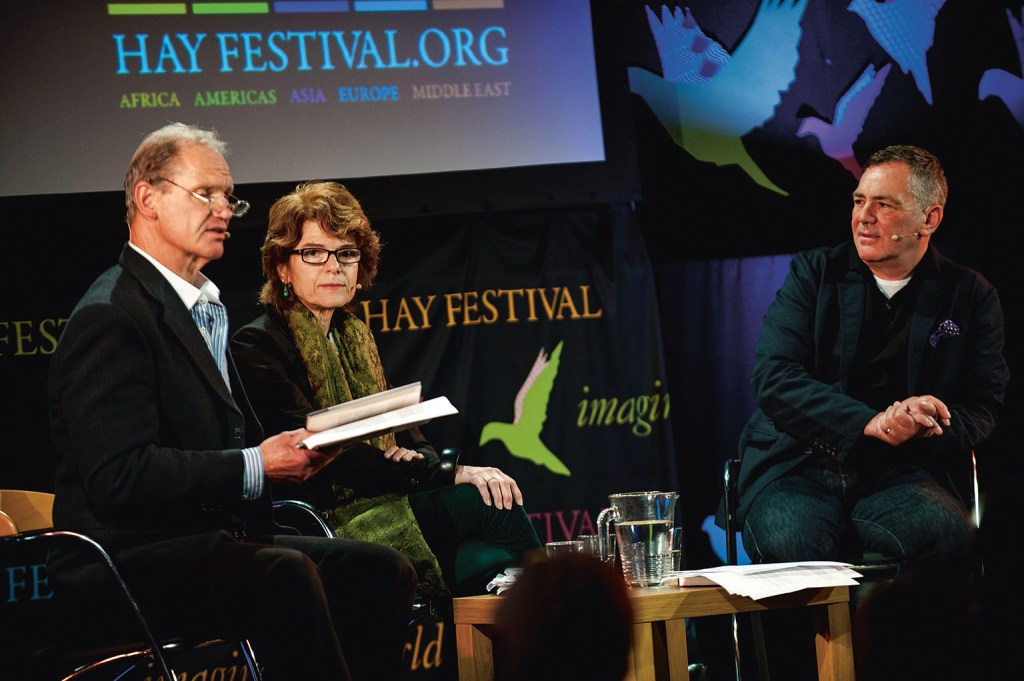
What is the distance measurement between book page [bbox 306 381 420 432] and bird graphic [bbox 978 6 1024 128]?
314 cm

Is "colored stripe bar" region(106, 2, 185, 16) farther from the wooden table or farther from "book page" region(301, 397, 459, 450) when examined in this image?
the wooden table

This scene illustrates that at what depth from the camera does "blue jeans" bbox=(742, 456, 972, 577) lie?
3066 mm

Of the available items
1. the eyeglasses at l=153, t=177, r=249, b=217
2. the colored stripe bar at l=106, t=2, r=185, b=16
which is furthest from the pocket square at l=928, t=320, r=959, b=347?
the colored stripe bar at l=106, t=2, r=185, b=16

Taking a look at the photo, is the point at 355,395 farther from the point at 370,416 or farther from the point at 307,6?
the point at 307,6

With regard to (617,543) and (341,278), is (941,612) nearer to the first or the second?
(617,543)

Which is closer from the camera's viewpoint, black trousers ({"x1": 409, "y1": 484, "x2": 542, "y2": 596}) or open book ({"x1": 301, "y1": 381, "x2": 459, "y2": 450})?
open book ({"x1": 301, "y1": 381, "x2": 459, "y2": 450})

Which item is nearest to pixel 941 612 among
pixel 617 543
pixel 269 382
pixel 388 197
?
pixel 617 543

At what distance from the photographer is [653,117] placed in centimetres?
445

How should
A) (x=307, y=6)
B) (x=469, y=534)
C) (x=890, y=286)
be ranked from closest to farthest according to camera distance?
(x=469, y=534) < (x=890, y=286) < (x=307, y=6)

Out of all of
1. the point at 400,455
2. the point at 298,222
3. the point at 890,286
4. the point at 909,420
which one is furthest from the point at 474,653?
the point at 890,286

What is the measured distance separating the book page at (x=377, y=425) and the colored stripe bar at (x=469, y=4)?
2.25 metres

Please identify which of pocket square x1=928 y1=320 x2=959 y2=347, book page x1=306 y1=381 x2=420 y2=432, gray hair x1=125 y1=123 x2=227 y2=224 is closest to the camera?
book page x1=306 y1=381 x2=420 y2=432

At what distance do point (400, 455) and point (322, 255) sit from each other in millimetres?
721

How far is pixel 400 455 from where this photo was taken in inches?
124
